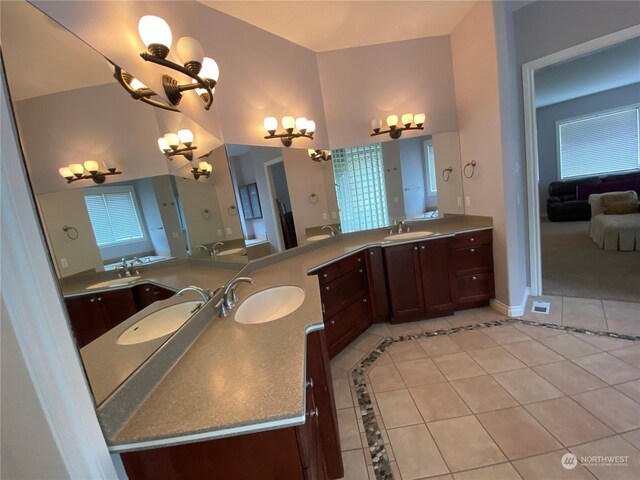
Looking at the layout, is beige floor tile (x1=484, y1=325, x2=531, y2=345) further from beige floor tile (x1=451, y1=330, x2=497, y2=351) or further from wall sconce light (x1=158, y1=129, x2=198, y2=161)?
wall sconce light (x1=158, y1=129, x2=198, y2=161)

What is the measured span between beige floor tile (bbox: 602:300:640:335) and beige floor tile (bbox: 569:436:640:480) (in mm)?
1258

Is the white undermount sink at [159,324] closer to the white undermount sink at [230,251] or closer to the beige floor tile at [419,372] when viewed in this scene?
the white undermount sink at [230,251]

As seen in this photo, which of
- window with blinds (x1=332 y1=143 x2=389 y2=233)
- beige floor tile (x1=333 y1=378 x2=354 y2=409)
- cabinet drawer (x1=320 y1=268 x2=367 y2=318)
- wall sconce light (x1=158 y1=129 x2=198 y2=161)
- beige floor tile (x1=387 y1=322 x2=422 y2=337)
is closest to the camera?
wall sconce light (x1=158 y1=129 x2=198 y2=161)

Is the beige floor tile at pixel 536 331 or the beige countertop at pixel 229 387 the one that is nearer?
the beige countertop at pixel 229 387

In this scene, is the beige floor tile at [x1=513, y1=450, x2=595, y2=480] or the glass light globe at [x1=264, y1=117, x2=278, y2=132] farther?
the glass light globe at [x1=264, y1=117, x2=278, y2=132]

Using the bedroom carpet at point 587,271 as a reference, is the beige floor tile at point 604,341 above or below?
below

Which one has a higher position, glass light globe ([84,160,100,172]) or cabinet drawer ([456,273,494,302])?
glass light globe ([84,160,100,172])

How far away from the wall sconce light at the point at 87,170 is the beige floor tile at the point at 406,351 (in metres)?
2.14

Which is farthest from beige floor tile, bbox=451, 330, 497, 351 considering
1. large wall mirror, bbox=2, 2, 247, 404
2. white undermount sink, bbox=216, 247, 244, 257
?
large wall mirror, bbox=2, 2, 247, 404

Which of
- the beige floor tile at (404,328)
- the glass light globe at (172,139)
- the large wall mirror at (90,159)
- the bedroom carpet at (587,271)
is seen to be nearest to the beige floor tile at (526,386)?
the beige floor tile at (404,328)

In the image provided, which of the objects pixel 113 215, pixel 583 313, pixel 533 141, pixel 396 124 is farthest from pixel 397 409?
pixel 533 141

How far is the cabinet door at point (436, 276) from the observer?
2570 millimetres

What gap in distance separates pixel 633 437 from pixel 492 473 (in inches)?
29.1

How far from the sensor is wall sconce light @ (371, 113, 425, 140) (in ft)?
9.11
